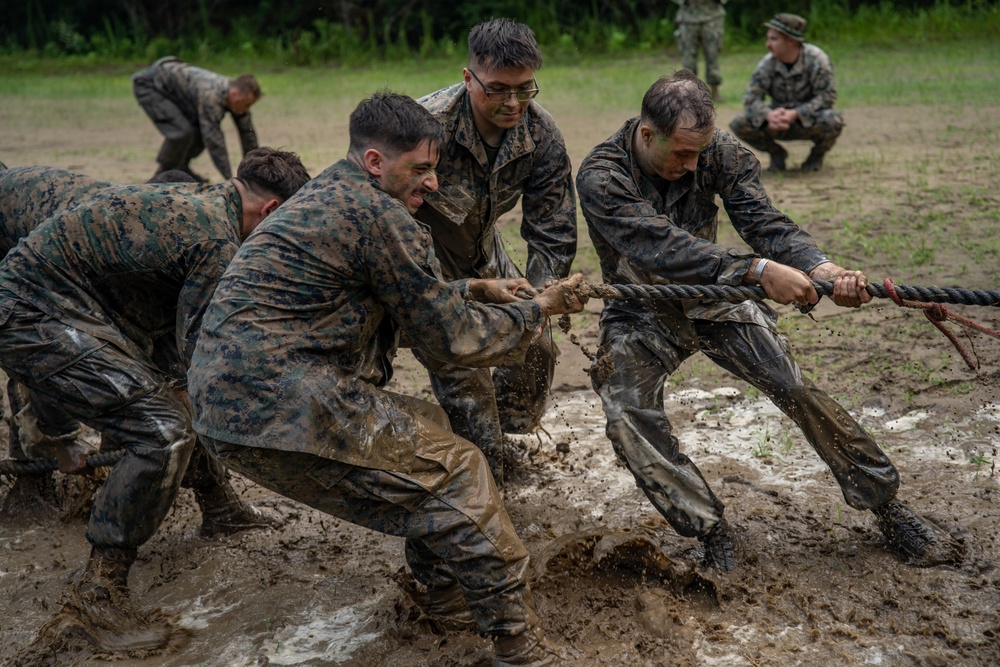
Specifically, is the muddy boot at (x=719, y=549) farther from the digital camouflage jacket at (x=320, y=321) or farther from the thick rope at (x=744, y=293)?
the digital camouflage jacket at (x=320, y=321)

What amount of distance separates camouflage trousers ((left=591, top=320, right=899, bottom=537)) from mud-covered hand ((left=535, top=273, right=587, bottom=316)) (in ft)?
1.42

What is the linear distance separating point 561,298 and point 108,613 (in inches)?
80.8

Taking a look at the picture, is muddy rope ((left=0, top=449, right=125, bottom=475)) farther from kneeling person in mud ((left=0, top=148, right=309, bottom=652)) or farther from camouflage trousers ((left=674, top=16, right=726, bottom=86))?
camouflage trousers ((left=674, top=16, right=726, bottom=86))

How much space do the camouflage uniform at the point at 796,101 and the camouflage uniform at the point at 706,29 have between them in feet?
10.9

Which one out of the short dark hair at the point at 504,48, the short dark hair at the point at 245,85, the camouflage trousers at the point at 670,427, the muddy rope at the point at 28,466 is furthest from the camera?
the short dark hair at the point at 245,85

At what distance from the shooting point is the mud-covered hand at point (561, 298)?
371cm

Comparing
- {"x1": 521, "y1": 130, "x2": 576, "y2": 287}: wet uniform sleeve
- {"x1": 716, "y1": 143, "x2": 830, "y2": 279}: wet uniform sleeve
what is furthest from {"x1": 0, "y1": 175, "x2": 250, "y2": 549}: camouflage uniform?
{"x1": 716, "y1": 143, "x2": 830, "y2": 279}: wet uniform sleeve

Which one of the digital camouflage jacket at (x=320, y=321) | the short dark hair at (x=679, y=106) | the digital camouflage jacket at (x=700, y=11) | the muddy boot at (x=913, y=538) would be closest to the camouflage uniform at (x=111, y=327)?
the digital camouflage jacket at (x=320, y=321)

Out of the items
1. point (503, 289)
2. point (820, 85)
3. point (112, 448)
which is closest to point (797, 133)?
point (820, 85)

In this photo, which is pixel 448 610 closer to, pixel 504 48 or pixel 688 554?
pixel 688 554

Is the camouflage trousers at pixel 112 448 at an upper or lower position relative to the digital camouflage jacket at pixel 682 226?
lower

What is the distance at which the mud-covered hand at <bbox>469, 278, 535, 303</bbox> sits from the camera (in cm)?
389

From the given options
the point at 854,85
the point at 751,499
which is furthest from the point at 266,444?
the point at 854,85

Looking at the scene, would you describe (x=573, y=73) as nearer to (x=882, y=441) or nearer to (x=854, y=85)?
(x=854, y=85)
